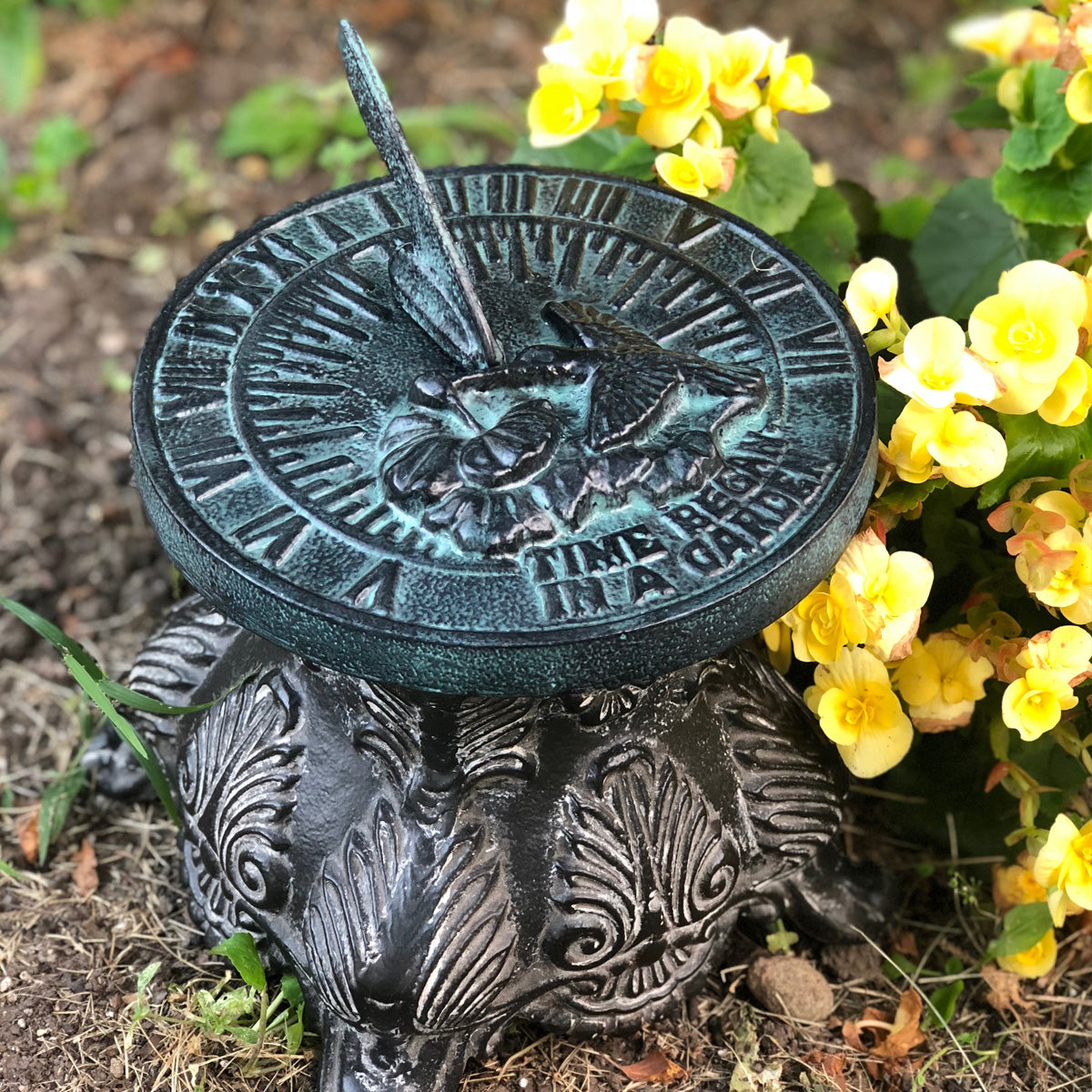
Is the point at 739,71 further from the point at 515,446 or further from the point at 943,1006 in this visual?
the point at 943,1006

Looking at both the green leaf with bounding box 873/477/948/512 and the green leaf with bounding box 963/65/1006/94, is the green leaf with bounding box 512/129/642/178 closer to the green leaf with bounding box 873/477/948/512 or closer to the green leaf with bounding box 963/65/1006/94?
the green leaf with bounding box 963/65/1006/94

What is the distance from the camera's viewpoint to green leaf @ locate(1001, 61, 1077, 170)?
2.30 metres

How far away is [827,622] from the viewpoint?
6.16 ft

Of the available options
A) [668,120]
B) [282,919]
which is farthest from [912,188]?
[282,919]

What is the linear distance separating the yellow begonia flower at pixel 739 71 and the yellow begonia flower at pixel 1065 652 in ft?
3.28

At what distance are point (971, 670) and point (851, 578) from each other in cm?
31

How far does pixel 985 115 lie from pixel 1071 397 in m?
1.03

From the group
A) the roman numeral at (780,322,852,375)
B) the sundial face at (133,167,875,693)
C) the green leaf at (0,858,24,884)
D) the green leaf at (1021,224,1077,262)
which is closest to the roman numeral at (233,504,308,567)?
the sundial face at (133,167,875,693)

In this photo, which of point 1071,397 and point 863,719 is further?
point 863,719

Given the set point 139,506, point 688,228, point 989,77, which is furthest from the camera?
point 139,506

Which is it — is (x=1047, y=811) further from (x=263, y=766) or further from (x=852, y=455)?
(x=263, y=766)

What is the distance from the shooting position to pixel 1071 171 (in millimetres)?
2375

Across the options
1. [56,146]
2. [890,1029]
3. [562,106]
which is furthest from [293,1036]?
[56,146]

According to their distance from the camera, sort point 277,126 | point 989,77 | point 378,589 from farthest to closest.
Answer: point 277,126
point 989,77
point 378,589
